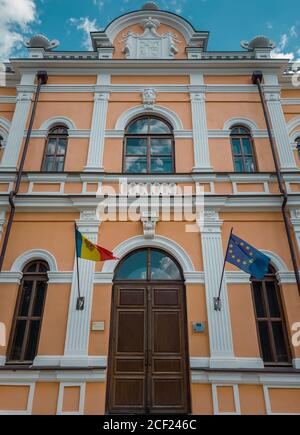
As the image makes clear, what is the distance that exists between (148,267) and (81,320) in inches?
70.1

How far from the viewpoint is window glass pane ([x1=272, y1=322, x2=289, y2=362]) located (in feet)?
21.9

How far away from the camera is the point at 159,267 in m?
7.48

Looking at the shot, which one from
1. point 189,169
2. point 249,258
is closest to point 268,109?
point 189,169

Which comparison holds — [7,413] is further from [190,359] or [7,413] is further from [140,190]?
[140,190]

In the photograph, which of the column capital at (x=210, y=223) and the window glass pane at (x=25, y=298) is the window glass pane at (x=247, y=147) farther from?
the window glass pane at (x=25, y=298)

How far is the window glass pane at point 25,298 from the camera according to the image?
707 cm

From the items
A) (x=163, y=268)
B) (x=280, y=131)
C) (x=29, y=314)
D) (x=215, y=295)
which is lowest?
(x=29, y=314)

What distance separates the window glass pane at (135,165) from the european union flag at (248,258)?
10.8 ft

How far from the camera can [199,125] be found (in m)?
9.04

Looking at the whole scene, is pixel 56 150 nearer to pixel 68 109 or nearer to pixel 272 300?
pixel 68 109

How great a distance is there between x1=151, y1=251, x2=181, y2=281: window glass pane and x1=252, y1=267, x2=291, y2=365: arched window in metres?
1.70

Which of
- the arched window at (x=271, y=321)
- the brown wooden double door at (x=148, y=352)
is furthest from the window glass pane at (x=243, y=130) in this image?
the brown wooden double door at (x=148, y=352)

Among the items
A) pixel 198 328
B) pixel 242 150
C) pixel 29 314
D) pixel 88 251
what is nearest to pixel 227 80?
pixel 242 150

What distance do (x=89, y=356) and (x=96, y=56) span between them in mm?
8501
